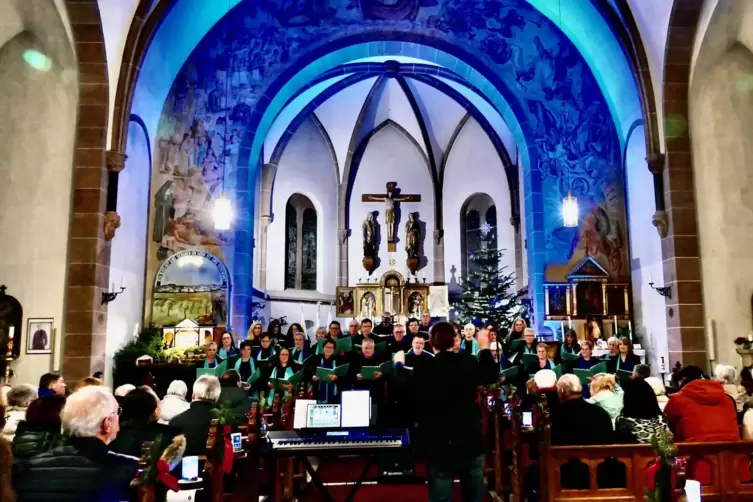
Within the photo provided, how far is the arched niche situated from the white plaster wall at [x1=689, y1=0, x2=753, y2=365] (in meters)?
9.22

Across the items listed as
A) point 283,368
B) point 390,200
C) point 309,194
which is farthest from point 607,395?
point 309,194

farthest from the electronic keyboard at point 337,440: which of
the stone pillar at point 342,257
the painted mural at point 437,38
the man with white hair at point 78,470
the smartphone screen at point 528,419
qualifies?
the stone pillar at point 342,257

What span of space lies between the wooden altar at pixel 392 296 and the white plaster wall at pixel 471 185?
7.83ft

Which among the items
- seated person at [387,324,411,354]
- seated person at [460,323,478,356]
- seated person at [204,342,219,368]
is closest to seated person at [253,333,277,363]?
seated person at [204,342,219,368]

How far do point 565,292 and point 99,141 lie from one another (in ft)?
30.6

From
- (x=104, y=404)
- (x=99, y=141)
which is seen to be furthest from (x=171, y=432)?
(x=99, y=141)

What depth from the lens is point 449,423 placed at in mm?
3881

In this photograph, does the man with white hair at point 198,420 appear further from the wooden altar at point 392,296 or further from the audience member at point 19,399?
the wooden altar at point 392,296

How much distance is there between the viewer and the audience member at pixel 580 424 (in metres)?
4.30

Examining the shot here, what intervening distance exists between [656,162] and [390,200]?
10602 mm

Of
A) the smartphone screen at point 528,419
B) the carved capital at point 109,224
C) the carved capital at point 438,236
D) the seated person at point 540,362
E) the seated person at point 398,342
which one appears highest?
the carved capital at point 438,236

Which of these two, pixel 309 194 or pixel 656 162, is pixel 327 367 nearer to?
pixel 656 162

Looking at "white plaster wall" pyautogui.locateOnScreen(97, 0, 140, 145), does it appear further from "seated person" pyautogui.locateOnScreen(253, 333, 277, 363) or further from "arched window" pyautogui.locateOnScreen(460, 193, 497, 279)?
"arched window" pyautogui.locateOnScreen(460, 193, 497, 279)

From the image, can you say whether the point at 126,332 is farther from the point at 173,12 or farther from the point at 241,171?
the point at 173,12
